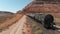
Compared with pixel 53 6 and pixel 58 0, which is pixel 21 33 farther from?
pixel 58 0

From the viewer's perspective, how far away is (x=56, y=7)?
250 ft

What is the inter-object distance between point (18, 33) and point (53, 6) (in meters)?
65.3

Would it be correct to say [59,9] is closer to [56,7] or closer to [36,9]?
[56,7]

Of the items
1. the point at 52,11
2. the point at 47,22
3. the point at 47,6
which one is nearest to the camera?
the point at 47,22

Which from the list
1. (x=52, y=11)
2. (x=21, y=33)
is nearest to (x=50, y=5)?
(x=52, y=11)

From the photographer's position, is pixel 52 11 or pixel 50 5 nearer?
pixel 52 11

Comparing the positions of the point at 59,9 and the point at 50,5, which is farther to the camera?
the point at 50,5

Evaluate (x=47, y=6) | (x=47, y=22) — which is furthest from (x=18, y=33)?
(x=47, y=6)

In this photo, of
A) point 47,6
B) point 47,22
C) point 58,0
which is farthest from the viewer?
point 58,0

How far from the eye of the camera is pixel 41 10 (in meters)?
73.6

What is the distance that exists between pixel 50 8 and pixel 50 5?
2543 millimetres

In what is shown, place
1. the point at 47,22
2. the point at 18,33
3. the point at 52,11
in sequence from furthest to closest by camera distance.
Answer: the point at 52,11, the point at 47,22, the point at 18,33

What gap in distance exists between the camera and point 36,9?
73375mm

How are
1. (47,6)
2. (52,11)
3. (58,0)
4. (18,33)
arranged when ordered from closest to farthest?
1. (18,33)
2. (52,11)
3. (47,6)
4. (58,0)
